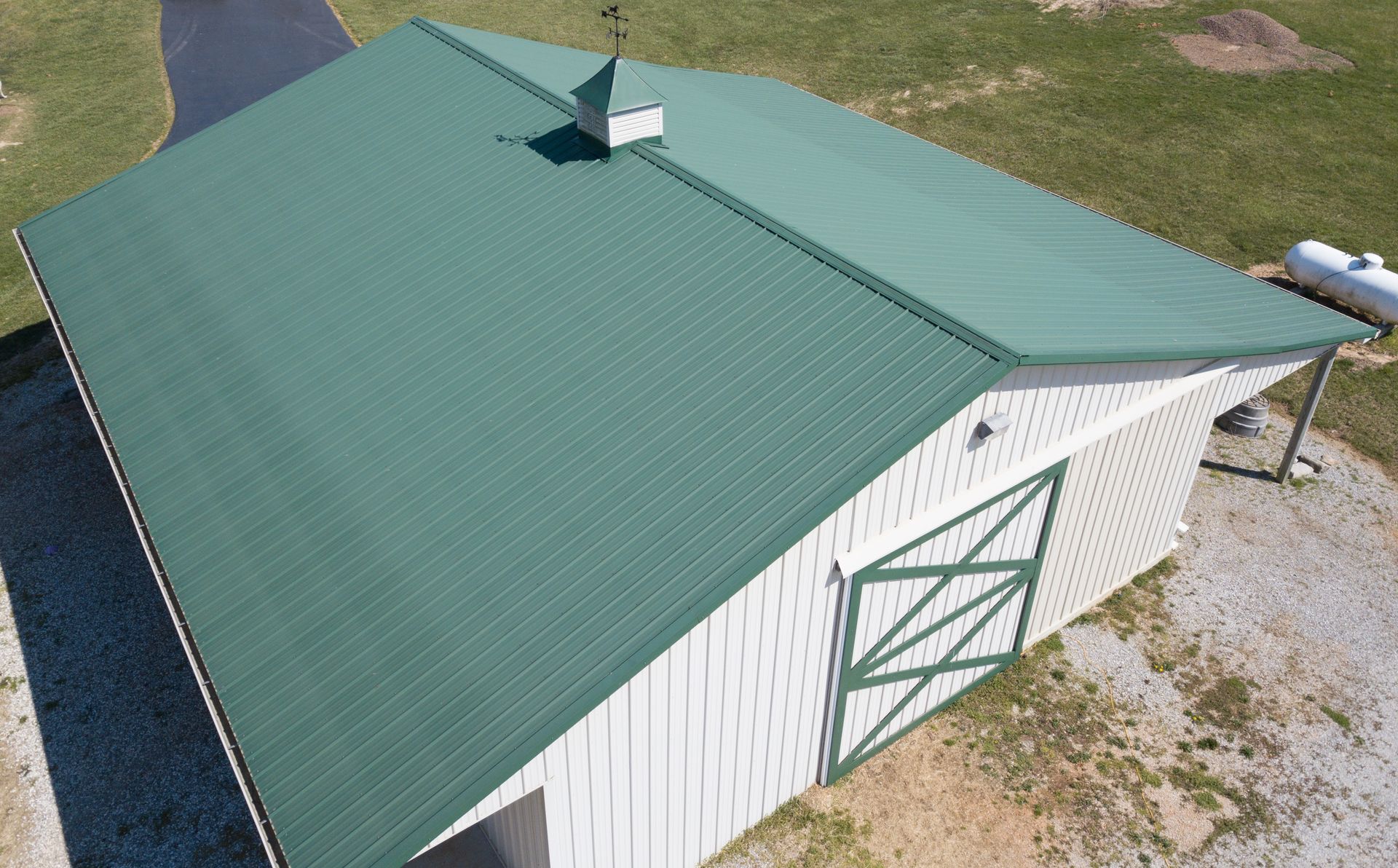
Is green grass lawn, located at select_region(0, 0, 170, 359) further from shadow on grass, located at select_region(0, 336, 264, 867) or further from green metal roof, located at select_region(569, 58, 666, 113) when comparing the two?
green metal roof, located at select_region(569, 58, 666, 113)

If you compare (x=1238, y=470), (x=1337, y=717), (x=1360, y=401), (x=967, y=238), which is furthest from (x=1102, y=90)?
(x=1337, y=717)

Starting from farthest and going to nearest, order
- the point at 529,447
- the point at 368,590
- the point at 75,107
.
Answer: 1. the point at 75,107
2. the point at 529,447
3. the point at 368,590

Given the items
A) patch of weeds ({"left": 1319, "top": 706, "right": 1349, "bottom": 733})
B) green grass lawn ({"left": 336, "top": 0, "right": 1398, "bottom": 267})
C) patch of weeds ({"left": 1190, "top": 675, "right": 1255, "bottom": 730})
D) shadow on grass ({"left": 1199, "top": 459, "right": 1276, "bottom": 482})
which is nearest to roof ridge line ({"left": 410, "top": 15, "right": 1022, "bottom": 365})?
patch of weeds ({"left": 1190, "top": 675, "right": 1255, "bottom": 730})

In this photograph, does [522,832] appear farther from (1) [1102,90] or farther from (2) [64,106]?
(2) [64,106]

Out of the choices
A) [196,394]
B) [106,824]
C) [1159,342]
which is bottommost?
[106,824]

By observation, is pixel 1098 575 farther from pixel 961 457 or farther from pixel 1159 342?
pixel 961 457

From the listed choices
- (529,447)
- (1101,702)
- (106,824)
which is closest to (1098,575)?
(1101,702)
